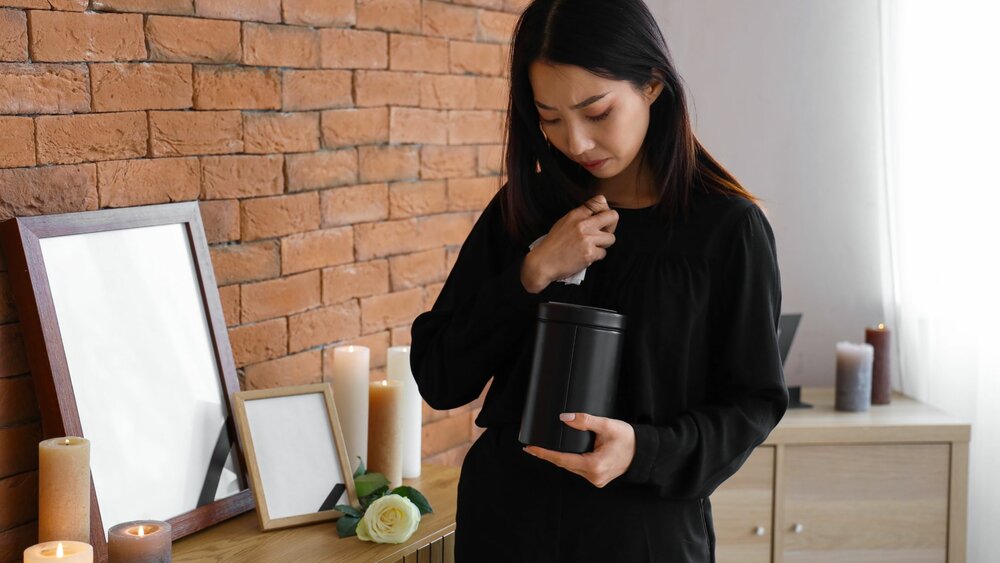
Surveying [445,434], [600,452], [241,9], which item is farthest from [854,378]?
[241,9]

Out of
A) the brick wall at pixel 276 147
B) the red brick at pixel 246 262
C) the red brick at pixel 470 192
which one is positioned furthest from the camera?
the red brick at pixel 470 192

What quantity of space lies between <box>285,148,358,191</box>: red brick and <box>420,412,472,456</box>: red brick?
23.8 inches

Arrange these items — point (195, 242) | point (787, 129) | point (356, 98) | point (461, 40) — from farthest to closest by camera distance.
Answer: point (787, 129) → point (461, 40) → point (356, 98) → point (195, 242)

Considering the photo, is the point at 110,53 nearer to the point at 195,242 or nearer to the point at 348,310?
the point at 195,242

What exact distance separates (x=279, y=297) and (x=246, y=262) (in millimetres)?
106

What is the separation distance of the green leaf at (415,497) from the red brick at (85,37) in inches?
31.5

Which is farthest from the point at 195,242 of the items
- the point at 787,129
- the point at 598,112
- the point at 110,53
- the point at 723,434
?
the point at 787,129

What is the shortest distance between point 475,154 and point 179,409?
1015 millimetres

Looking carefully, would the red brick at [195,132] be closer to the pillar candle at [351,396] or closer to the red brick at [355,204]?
the red brick at [355,204]

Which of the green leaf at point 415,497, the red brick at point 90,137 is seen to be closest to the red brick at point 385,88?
the red brick at point 90,137

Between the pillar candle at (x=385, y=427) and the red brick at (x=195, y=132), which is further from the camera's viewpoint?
the pillar candle at (x=385, y=427)

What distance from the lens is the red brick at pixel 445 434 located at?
2299mm

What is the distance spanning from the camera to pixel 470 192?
2.38 meters

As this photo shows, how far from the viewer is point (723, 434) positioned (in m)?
1.22
